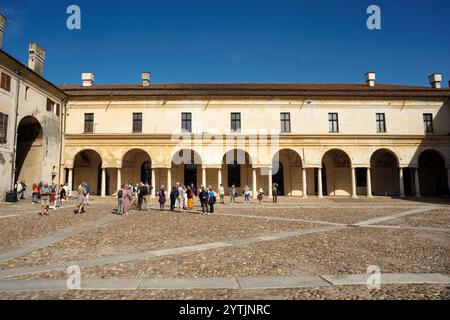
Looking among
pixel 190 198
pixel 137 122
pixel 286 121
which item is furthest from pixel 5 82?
pixel 286 121

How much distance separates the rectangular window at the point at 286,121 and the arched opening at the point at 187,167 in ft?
29.6

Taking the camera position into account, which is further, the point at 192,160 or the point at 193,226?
the point at 192,160

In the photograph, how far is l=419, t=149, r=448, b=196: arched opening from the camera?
31.1m

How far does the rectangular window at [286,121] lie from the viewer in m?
29.0

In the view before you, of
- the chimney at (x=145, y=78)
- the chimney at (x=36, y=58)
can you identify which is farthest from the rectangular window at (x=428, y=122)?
the chimney at (x=36, y=58)

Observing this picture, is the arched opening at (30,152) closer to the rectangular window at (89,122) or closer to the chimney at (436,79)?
the rectangular window at (89,122)

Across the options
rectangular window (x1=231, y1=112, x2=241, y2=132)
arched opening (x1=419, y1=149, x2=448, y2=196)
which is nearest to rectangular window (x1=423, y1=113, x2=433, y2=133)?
arched opening (x1=419, y1=149, x2=448, y2=196)

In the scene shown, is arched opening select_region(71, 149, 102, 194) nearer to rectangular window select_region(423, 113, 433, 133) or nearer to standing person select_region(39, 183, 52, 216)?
standing person select_region(39, 183, 52, 216)

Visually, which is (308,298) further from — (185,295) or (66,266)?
(66,266)

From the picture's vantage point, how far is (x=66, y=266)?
19.8 ft

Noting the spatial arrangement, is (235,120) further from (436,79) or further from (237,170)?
(436,79)

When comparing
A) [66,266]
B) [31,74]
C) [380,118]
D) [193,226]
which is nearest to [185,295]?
[66,266]
